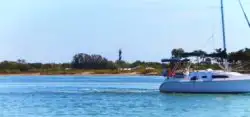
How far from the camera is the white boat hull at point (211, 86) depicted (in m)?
77.8

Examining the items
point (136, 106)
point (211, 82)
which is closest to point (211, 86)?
point (211, 82)

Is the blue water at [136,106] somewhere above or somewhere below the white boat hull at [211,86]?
below

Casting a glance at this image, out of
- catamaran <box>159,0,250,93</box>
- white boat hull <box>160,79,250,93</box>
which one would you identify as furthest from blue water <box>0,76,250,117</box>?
catamaran <box>159,0,250,93</box>

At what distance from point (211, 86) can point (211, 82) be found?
0.42 metres

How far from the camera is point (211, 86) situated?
7875 cm

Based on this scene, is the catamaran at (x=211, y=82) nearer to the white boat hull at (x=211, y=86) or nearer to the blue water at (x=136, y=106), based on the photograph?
the white boat hull at (x=211, y=86)

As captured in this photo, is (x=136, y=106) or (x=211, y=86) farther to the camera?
(x=211, y=86)

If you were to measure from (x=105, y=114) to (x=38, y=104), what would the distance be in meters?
12.8

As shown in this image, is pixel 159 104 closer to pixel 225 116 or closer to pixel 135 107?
pixel 135 107

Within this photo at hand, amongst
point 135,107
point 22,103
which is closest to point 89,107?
point 135,107

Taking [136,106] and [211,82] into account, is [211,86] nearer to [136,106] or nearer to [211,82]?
[211,82]

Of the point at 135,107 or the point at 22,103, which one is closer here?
the point at 135,107

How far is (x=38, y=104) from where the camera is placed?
67625 millimetres

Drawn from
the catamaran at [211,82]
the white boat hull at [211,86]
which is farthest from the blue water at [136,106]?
the catamaran at [211,82]
